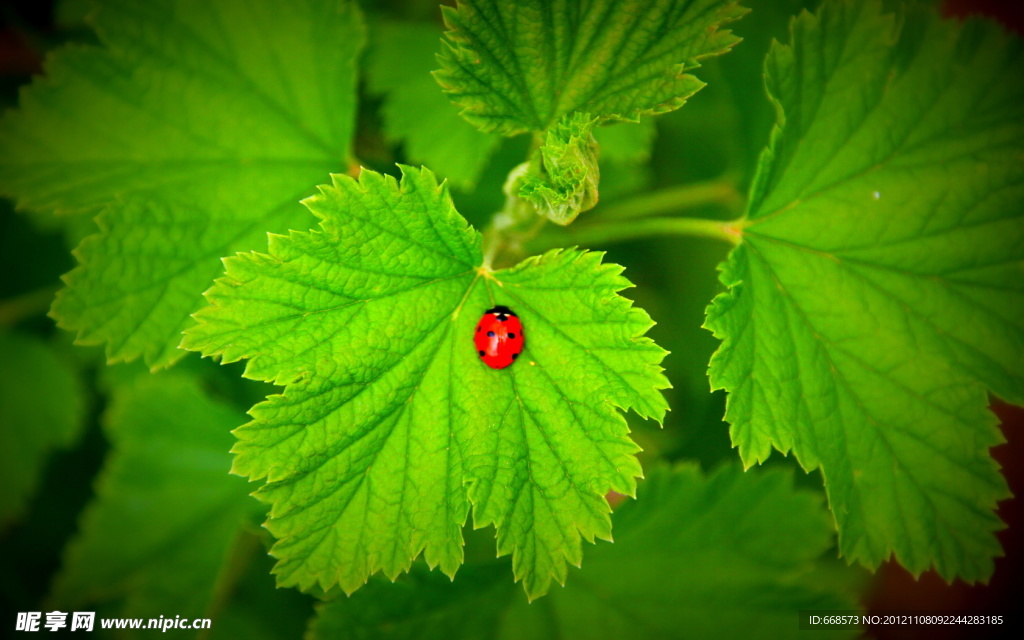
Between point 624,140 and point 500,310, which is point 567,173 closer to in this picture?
point 500,310

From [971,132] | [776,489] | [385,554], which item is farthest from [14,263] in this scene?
[971,132]

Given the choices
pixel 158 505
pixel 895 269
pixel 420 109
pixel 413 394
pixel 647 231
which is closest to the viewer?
pixel 413 394

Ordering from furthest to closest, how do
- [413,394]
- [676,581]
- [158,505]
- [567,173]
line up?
[158,505] → [676,581] → [413,394] → [567,173]

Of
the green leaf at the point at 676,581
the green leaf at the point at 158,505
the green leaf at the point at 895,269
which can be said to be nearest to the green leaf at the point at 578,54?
the green leaf at the point at 895,269

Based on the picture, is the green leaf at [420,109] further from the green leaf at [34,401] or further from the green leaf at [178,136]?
the green leaf at [34,401]

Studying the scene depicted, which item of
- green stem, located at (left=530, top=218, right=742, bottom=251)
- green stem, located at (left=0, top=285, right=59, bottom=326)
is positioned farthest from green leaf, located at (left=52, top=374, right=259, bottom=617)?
green stem, located at (left=530, top=218, right=742, bottom=251)

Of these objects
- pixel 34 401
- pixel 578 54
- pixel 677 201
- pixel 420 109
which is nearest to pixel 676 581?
pixel 677 201
